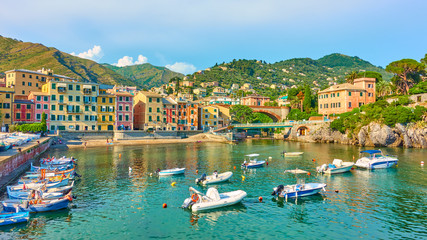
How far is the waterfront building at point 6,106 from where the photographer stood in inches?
2822

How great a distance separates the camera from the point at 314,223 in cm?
2242

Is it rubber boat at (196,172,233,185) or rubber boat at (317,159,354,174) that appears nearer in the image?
rubber boat at (196,172,233,185)

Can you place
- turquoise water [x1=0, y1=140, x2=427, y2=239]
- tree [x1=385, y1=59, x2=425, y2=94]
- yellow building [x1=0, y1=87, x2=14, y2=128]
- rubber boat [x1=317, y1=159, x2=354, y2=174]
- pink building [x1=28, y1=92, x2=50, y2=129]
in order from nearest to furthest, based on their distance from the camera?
turquoise water [x1=0, y1=140, x2=427, y2=239] → rubber boat [x1=317, y1=159, x2=354, y2=174] → yellow building [x1=0, y1=87, x2=14, y2=128] → pink building [x1=28, y1=92, x2=50, y2=129] → tree [x1=385, y1=59, x2=425, y2=94]

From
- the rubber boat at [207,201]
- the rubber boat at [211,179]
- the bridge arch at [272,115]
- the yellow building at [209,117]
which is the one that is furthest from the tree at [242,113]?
the rubber boat at [207,201]

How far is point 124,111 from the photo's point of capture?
284 ft

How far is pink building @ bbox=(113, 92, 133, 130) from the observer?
8550 centimetres

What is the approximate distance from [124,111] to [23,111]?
27.6 metres

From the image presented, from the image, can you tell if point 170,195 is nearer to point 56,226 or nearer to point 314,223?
point 56,226

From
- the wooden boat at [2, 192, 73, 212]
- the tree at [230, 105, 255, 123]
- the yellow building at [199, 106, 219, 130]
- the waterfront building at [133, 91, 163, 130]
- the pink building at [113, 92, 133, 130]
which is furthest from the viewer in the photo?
the tree at [230, 105, 255, 123]

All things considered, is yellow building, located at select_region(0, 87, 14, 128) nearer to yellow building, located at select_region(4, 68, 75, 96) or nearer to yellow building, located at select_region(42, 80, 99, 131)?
yellow building, located at select_region(42, 80, 99, 131)

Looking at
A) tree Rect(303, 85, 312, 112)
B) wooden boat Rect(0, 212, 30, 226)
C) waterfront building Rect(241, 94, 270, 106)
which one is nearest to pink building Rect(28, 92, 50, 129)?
wooden boat Rect(0, 212, 30, 226)

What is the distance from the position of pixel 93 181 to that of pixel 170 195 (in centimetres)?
1239

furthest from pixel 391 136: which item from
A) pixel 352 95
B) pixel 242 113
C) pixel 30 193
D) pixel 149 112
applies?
pixel 30 193

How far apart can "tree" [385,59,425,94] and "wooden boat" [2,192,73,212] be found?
111m
